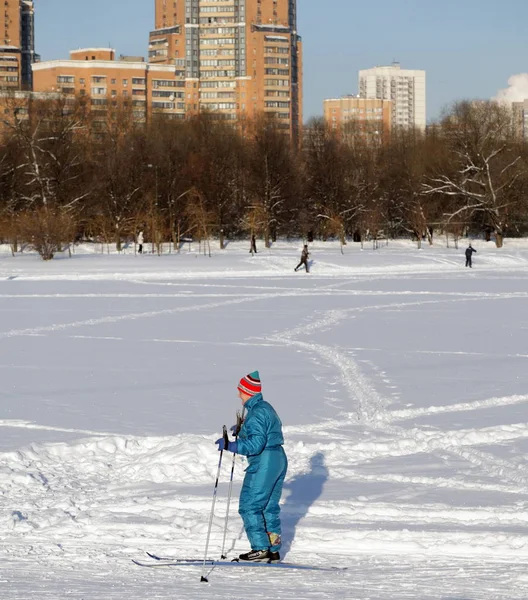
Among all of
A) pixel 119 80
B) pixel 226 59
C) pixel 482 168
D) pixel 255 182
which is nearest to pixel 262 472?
pixel 482 168

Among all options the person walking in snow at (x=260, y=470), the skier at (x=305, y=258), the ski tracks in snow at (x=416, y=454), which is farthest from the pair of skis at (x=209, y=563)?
the skier at (x=305, y=258)

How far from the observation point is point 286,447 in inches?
421

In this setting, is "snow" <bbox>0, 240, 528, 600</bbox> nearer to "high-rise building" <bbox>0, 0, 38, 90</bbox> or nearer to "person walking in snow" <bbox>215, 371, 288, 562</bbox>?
"person walking in snow" <bbox>215, 371, 288, 562</bbox>

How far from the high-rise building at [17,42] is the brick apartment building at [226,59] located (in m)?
14.4

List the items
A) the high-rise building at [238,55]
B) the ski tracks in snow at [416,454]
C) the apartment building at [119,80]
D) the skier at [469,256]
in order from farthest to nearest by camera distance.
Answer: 1. the high-rise building at [238,55]
2. the apartment building at [119,80]
3. the skier at [469,256]
4. the ski tracks in snow at [416,454]

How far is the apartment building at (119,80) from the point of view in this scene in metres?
123

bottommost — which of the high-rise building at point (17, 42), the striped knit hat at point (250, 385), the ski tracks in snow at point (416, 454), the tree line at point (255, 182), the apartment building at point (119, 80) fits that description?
the ski tracks in snow at point (416, 454)

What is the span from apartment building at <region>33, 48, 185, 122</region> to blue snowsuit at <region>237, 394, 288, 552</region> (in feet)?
372

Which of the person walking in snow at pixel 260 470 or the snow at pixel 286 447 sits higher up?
the person walking in snow at pixel 260 470

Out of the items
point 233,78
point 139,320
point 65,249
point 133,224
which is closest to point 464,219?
point 133,224

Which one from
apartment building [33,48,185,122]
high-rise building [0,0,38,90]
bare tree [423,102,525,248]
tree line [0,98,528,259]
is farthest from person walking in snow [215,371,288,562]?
high-rise building [0,0,38,90]

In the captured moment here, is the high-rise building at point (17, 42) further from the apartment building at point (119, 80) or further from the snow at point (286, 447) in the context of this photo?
the snow at point (286, 447)

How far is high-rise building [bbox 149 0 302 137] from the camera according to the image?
454ft

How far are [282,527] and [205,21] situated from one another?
140174mm
